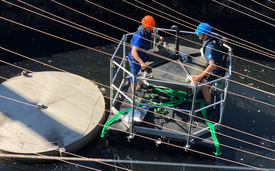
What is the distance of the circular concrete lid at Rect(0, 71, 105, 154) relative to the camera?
201 inches

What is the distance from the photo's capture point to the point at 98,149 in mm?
5402

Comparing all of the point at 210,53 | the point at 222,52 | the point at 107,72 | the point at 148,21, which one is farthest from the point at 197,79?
the point at 107,72

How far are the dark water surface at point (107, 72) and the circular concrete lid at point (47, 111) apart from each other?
349mm

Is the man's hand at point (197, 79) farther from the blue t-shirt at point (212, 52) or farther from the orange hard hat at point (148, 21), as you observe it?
the orange hard hat at point (148, 21)

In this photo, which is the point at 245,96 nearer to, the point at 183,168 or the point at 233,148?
the point at 233,148

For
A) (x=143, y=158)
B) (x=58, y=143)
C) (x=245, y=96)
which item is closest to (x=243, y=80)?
(x=245, y=96)

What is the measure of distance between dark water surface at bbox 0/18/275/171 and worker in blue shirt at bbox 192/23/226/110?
126 centimetres

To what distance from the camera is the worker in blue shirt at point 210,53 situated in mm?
4914

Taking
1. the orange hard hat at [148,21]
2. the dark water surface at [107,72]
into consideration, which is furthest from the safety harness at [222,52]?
the dark water surface at [107,72]

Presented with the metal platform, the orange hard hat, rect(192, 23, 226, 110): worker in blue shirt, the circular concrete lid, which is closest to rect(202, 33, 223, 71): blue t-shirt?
rect(192, 23, 226, 110): worker in blue shirt

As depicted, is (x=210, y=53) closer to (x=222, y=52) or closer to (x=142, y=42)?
(x=222, y=52)

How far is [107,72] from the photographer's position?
708 centimetres

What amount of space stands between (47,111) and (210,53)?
3.13m

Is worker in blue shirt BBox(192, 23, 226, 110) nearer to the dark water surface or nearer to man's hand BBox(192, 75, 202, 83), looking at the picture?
man's hand BBox(192, 75, 202, 83)
